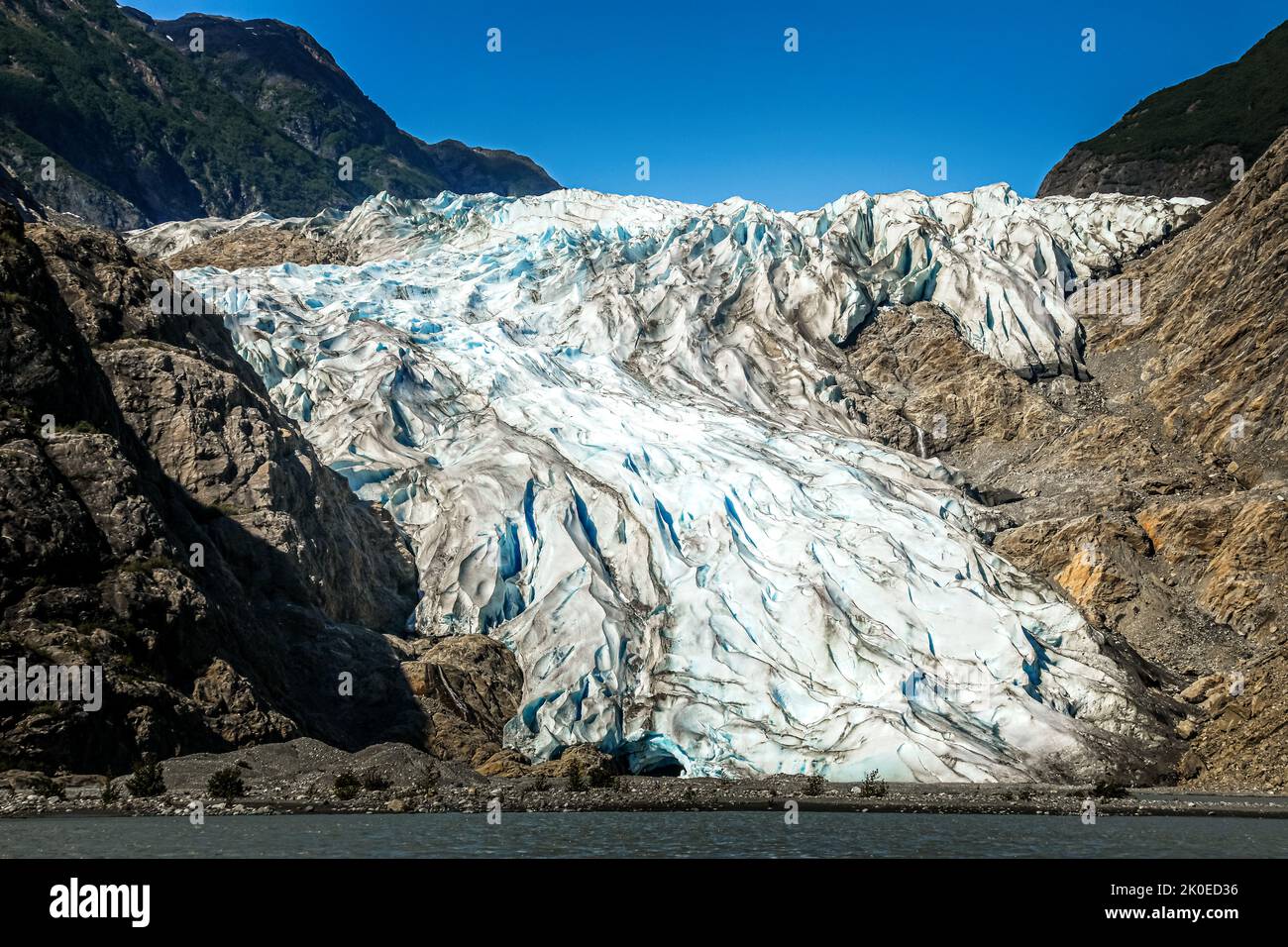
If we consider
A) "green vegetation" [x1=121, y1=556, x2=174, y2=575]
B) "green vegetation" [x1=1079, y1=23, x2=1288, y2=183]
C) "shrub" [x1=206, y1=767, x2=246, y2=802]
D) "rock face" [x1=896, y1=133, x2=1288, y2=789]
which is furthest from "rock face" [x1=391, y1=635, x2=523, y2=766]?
"green vegetation" [x1=1079, y1=23, x2=1288, y2=183]

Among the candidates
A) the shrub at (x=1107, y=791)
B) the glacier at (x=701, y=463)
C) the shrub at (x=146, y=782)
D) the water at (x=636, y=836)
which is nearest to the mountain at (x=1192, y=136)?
the glacier at (x=701, y=463)

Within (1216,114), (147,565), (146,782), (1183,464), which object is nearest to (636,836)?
(146,782)

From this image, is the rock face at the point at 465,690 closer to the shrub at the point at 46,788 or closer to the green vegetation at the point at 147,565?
the green vegetation at the point at 147,565

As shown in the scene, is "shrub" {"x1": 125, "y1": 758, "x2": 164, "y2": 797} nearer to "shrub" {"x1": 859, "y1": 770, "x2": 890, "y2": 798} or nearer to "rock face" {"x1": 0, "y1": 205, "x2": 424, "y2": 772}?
"rock face" {"x1": 0, "y1": 205, "x2": 424, "y2": 772}

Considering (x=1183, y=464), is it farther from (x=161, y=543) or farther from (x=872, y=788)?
(x=161, y=543)
